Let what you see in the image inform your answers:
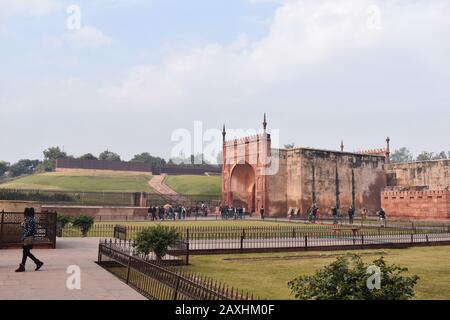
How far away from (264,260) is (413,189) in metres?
29.4

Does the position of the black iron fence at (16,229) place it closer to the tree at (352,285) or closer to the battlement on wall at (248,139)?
the tree at (352,285)

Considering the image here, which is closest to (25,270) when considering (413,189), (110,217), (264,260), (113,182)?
(264,260)

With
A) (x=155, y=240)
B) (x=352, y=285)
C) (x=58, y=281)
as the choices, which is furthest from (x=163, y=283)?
(x=155, y=240)

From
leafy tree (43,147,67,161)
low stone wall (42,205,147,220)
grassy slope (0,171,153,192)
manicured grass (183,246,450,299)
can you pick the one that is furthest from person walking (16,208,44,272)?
leafy tree (43,147,67,161)

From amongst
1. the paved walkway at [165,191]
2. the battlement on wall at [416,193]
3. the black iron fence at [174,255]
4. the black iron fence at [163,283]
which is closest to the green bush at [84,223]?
the black iron fence at [174,255]

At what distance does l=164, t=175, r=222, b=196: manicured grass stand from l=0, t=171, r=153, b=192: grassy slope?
400cm

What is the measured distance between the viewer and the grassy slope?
5910 cm

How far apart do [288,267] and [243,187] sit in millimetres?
35860

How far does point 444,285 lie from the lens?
10.0 m

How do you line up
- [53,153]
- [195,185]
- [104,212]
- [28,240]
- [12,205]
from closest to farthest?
[28,240] → [12,205] → [104,212] → [195,185] → [53,153]

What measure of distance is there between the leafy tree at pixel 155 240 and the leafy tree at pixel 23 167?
105 m

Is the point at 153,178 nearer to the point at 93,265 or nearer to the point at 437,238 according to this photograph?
the point at 437,238

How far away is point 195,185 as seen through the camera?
62250mm

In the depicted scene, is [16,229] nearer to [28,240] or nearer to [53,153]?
[28,240]
